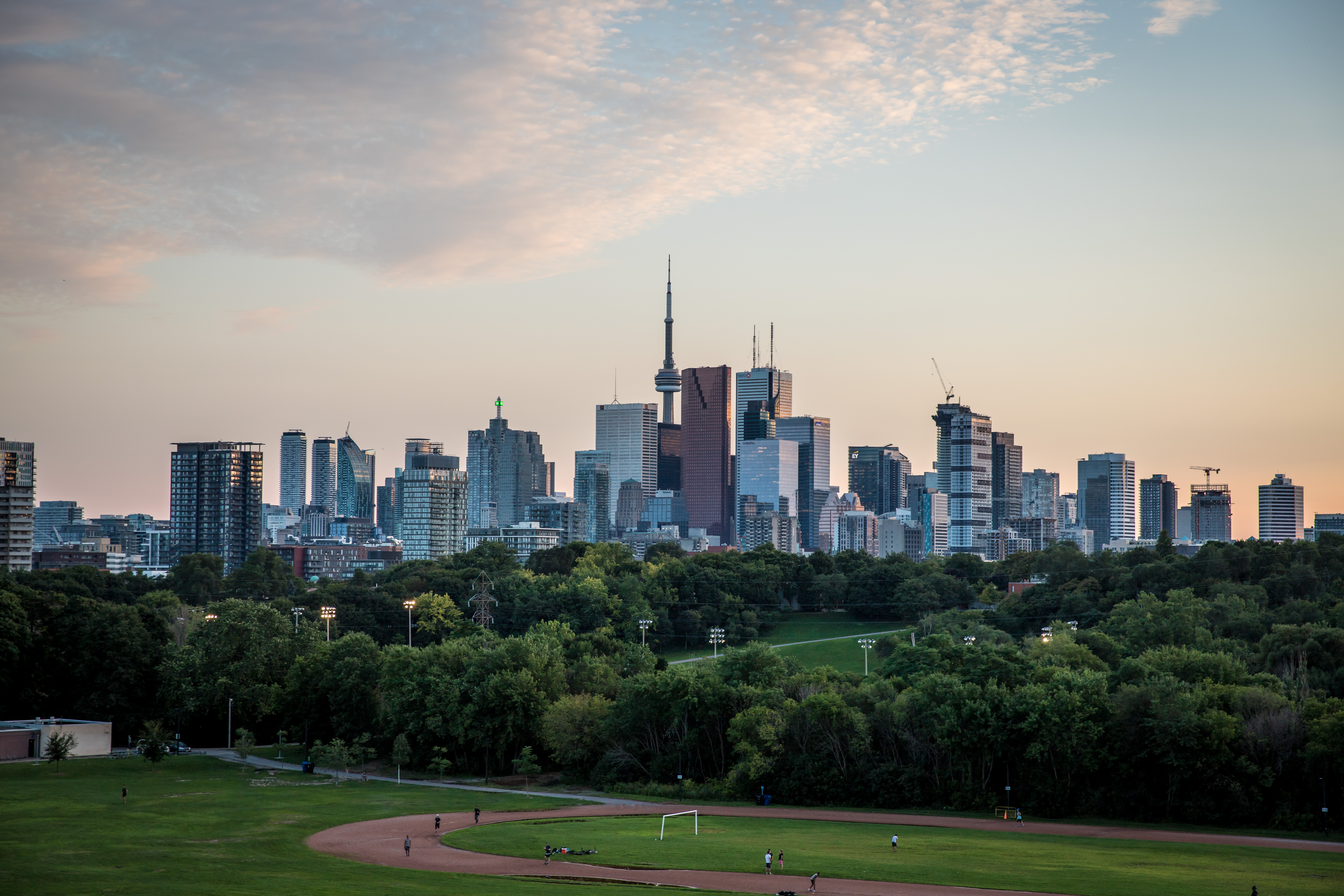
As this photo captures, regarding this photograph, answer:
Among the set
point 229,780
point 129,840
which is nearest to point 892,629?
point 229,780

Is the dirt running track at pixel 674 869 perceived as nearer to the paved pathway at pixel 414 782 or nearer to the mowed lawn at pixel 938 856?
the mowed lawn at pixel 938 856

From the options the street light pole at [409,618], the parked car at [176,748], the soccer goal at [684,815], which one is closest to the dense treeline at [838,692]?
the street light pole at [409,618]

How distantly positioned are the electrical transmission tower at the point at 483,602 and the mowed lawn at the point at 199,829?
35882 millimetres

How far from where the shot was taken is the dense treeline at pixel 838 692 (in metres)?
71.6

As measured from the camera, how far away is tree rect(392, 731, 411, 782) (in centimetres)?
8881

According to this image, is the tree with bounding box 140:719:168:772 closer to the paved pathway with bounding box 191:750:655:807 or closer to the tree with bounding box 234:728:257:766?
the tree with bounding box 234:728:257:766

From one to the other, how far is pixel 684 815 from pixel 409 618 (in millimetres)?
84699

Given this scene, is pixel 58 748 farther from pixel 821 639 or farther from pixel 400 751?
pixel 821 639

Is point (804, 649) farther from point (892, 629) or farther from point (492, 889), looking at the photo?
point (492, 889)

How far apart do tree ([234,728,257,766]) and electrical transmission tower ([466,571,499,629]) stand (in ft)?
86.1

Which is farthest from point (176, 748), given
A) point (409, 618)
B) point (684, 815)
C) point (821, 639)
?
point (821, 639)

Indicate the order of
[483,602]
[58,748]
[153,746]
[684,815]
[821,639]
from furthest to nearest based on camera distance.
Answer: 1. [821,639]
2. [483,602]
3. [58,748]
4. [153,746]
5. [684,815]

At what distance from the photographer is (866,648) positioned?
117 meters

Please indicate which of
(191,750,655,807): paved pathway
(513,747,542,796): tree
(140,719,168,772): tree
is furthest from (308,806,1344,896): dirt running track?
(140,719,168,772): tree
